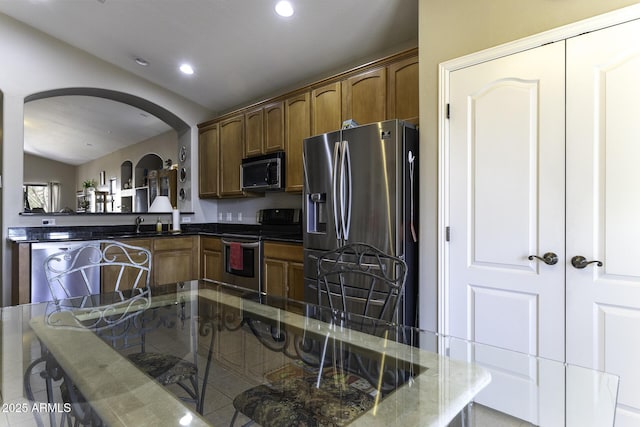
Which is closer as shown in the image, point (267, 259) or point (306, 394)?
point (306, 394)

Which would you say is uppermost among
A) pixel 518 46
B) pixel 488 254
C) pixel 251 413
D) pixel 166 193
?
pixel 518 46

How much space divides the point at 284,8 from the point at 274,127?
4.36ft

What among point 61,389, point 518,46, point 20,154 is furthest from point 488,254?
→ point 20,154

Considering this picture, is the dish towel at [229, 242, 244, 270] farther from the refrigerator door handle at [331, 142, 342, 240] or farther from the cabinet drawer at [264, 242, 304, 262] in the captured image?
the refrigerator door handle at [331, 142, 342, 240]

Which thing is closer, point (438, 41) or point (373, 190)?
point (438, 41)

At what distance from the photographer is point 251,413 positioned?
111cm

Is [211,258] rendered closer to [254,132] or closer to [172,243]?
[172,243]

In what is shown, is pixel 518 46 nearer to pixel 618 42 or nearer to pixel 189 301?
pixel 618 42

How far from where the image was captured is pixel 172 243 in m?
4.32

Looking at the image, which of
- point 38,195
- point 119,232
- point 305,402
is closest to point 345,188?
point 305,402

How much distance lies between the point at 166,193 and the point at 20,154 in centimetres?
379

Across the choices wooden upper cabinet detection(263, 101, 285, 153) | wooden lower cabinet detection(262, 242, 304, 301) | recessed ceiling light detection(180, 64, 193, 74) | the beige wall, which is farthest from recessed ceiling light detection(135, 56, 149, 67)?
the beige wall

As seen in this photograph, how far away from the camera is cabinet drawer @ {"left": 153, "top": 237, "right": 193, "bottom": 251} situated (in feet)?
13.7

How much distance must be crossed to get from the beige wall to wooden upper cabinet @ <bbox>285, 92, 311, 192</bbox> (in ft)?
4.88
